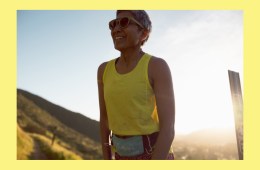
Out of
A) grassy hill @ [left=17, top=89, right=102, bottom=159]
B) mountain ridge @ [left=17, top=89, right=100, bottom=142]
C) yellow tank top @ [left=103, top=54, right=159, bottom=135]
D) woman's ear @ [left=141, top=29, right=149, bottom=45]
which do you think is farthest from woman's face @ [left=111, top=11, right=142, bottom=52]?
mountain ridge @ [left=17, top=89, right=100, bottom=142]

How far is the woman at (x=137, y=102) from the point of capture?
289cm

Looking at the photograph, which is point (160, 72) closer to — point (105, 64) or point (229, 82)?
point (105, 64)

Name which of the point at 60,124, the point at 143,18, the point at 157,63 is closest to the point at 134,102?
the point at 157,63

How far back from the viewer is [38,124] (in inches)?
2434

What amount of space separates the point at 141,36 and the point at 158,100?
2.57ft

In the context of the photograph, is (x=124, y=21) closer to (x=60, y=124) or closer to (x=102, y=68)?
(x=102, y=68)

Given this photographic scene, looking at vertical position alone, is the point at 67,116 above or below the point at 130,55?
above

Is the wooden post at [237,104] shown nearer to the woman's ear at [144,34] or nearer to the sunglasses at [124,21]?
the woman's ear at [144,34]

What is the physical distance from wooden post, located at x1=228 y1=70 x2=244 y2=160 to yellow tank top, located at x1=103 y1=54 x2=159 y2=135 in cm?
363

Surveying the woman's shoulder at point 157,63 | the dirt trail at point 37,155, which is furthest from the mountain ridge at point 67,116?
the woman's shoulder at point 157,63

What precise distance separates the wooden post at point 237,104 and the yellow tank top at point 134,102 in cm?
363

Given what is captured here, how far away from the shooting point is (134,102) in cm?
294

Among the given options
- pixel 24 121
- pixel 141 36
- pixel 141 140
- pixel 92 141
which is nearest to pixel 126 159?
pixel 141 140

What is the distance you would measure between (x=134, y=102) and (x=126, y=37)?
0.70 m
